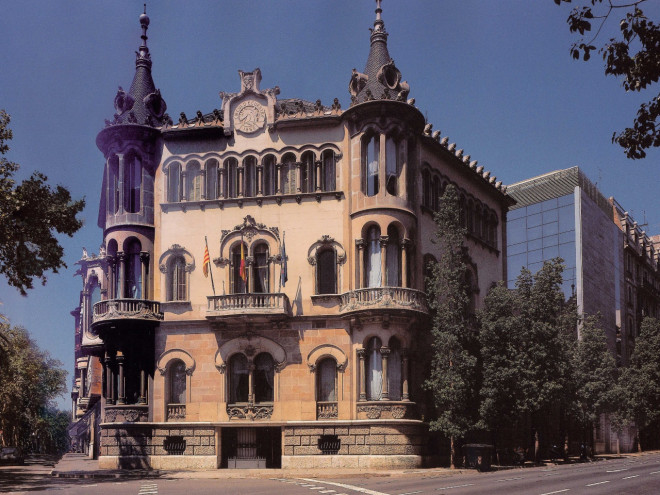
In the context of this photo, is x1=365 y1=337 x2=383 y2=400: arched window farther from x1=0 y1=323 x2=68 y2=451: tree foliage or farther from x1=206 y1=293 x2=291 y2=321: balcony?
x1=0 y1=323 x2=68 y2=451: tree foliage

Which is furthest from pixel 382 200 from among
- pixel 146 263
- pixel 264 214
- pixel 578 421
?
pixel 578 421

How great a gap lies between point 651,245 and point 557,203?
1313 inches

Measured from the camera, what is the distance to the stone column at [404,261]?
46.1m

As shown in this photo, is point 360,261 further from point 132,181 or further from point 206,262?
point 132,181

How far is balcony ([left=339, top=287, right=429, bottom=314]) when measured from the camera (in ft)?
147

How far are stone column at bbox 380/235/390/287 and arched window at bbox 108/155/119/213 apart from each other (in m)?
15.3

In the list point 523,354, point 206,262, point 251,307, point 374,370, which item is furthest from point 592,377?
point 206,262

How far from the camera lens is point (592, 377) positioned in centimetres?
6400

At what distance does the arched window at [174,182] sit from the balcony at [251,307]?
264 inches

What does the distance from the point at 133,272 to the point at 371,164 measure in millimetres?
14711

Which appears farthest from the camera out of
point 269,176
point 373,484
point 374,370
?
point 269,176

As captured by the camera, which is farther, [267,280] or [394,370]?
[267,280]

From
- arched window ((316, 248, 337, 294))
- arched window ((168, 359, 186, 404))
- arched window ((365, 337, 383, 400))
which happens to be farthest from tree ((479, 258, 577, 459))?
arched window ((168, 359, 186, 404))

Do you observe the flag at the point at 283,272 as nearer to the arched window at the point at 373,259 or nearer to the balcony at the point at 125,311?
the arched window at the point at 373,259
